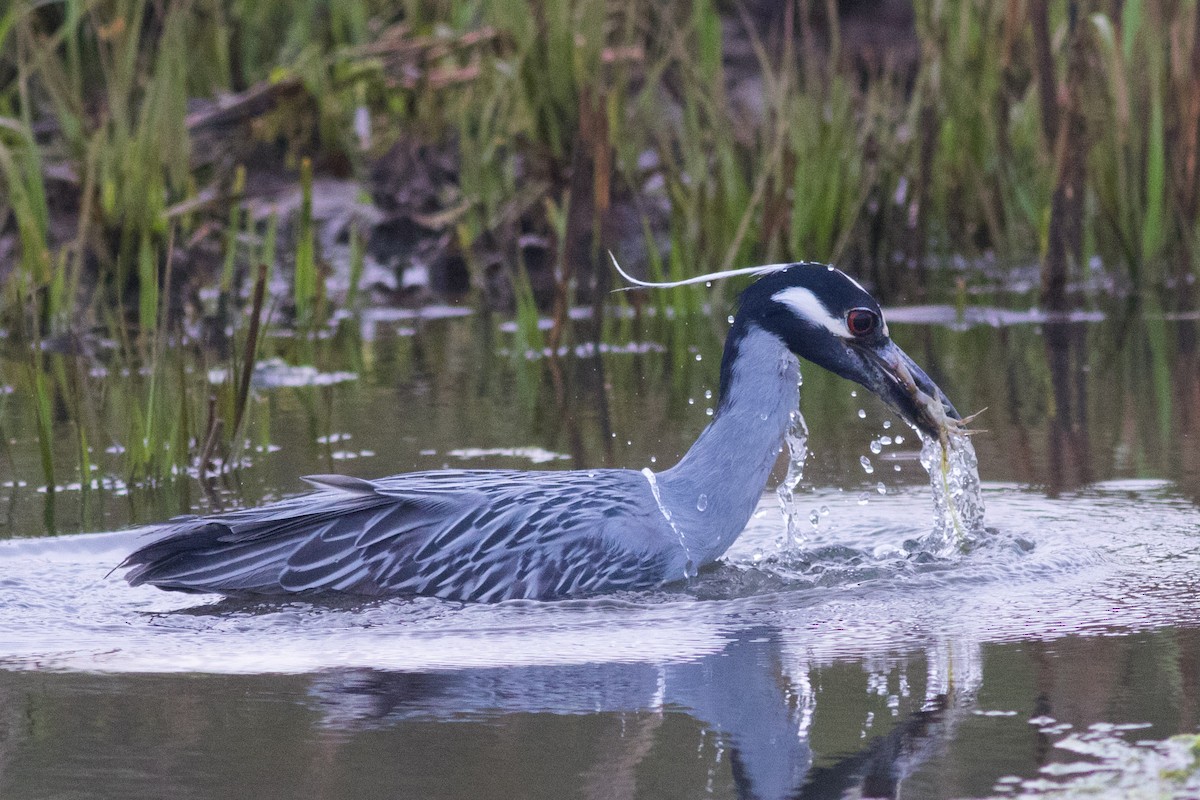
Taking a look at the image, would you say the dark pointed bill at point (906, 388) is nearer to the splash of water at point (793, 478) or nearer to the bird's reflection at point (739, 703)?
the splash of water at point (793, 478)

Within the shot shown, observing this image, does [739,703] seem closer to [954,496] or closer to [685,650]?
[685,650]

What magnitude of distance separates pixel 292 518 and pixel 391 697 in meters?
1.29

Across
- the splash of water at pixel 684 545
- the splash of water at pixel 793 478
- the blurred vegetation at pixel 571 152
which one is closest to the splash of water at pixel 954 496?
the splash of water at pixel 793 478

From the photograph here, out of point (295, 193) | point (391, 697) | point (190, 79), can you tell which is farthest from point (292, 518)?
point (190, 79)

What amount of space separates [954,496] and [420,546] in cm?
155

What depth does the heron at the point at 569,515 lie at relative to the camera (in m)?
5.30

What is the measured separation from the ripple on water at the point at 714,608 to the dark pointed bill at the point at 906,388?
0.34 metres

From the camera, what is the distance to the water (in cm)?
363

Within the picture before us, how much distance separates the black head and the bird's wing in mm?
607

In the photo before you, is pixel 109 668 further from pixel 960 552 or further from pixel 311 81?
pixel 311 81

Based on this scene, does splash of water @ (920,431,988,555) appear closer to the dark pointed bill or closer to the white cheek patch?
the dark pointed bill

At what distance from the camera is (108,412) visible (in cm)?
755

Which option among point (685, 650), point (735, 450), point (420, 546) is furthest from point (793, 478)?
point (685, 650)

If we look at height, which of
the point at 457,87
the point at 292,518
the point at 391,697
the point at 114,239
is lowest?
the point at 391,697
